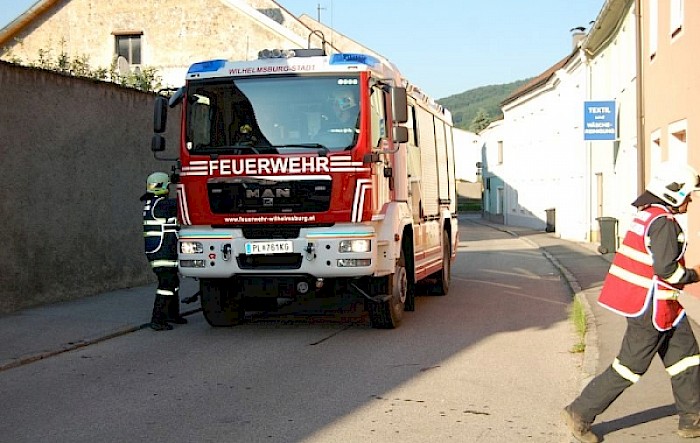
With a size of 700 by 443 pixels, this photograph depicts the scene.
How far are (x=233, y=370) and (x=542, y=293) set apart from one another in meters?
8.45

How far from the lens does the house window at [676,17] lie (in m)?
15.7

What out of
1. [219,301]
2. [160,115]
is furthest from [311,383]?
[160,115]

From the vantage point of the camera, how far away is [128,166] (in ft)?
52.6

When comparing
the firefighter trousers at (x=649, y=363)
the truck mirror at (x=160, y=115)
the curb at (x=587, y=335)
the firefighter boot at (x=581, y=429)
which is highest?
the truck mirror at (x=160, y=115)

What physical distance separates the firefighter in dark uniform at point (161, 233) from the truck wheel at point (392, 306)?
2.39 m

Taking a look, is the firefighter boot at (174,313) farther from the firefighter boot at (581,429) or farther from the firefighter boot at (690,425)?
the firefighter boot at (690,425)

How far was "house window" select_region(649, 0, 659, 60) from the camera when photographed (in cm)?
Answer: 1800

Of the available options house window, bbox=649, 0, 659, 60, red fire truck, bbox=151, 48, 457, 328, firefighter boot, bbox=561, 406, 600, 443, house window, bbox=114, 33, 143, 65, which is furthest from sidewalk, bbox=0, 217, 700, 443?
house window, bbox=114, 33, 143, 65

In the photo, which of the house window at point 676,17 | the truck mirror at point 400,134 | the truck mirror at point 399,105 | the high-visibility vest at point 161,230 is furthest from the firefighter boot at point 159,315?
the house window at point 676,17

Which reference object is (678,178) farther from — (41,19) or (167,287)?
(41,19)

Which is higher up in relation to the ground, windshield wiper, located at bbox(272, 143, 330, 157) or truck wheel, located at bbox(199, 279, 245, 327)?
windshield wiper, located at bbox(272, 143, 330, 157)

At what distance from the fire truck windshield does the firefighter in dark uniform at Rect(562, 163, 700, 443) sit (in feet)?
16.8

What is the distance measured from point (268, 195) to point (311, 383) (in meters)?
2.98

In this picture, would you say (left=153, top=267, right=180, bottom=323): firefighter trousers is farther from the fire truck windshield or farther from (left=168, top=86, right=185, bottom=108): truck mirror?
(left=168, top=86, right=185, bottom=108): truck mirror
